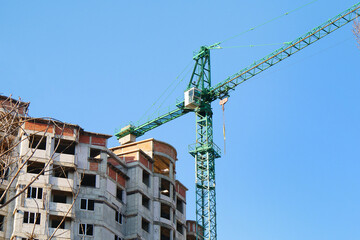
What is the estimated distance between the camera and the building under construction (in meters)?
57.6

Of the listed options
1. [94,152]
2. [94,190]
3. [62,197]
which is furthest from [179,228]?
[62,197]

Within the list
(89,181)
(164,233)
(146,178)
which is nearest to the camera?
(89,181)

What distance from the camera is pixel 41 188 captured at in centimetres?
5906

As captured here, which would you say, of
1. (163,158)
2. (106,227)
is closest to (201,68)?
(163,158)

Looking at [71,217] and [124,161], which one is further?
[124,161]

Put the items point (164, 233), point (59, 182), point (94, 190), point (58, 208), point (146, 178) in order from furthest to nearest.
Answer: point (146, 178), point (164, 233), point (94, 190), point (59, 182), point (58, 208)

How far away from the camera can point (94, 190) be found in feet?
201

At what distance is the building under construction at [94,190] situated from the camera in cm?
5756

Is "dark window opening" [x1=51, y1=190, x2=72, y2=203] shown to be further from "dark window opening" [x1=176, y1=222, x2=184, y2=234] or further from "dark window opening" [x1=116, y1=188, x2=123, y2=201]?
"dark window opening" [x1=176, y1=222, x2=184, y2=234]

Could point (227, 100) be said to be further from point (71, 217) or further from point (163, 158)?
point (71, 217)

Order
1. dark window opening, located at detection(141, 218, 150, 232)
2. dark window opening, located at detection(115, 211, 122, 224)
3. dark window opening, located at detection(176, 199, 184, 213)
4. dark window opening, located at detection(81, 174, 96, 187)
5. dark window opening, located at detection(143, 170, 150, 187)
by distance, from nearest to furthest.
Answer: dark window opening, located at detection(81, 174, 96, 187) → dark window opening, located at detection(115, 211, 122, 224) → dark window opening, located at detection(141, 218, 150, 232) → dark window opening, located at detection(143, 170, 150, 187) → dark window opening, located at detection(176, 199, 184, 213)

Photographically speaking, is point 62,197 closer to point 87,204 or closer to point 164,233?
point 87,204

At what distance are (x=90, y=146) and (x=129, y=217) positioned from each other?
7744 millimetres

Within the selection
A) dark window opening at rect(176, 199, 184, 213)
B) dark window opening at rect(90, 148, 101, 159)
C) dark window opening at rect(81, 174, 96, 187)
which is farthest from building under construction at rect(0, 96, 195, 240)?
dark window opening at rect(176, 199, 184, 213)
